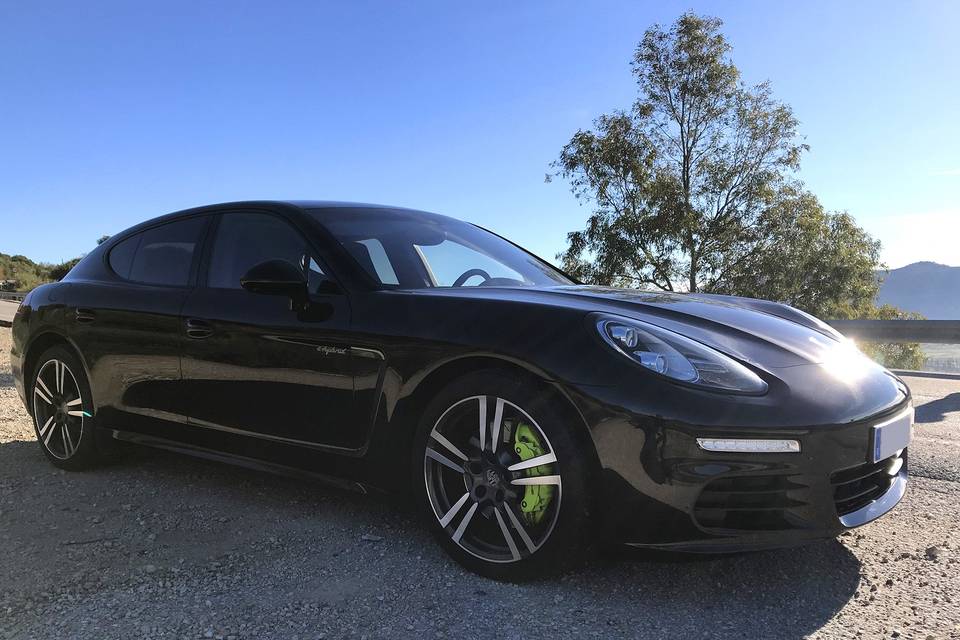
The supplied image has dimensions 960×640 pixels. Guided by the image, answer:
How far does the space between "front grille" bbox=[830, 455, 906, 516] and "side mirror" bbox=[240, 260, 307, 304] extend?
204cm

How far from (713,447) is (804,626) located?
1.98ft

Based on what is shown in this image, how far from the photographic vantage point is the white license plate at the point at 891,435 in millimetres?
2293

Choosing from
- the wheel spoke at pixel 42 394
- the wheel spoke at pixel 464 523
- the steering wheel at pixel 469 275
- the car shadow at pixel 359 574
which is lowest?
the car shadow at pixel 359 574

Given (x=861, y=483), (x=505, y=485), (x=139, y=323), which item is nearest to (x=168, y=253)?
(x=139, y=323)

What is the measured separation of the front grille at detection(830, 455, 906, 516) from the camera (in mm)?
2221

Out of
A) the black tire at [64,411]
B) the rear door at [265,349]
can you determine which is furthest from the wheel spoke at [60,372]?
the rear door at [265,349]

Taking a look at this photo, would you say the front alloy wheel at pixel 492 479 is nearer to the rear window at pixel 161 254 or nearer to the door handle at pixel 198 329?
the door handle at pixel 198 329

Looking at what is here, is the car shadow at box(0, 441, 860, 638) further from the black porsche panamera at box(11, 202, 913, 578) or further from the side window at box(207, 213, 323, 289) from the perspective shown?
the side window at box(207, 213, 323, 289)

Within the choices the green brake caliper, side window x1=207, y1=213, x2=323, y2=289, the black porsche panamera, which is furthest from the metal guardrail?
side window x1=207, y1=213, x2=323, y2=289

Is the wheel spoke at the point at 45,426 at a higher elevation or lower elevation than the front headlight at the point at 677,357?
lower

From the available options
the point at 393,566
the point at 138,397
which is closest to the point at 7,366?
the point at 138,397

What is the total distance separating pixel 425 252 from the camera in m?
3.37

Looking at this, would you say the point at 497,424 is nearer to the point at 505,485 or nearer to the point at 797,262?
the point at 505,485

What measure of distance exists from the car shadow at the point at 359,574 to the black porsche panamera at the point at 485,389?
7.8 inches
